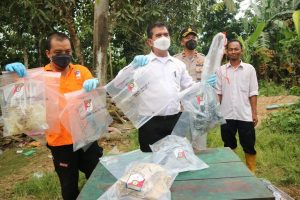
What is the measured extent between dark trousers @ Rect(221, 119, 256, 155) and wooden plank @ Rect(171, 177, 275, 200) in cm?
165

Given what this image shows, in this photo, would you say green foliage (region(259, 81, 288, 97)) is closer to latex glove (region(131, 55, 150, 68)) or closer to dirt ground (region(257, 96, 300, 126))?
dirt ground (region(257, 96, 300, 126))

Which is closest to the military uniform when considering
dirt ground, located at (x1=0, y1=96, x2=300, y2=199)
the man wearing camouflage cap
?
the man wearing camouflage cap

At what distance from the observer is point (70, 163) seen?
2475 mm

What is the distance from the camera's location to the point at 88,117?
2.35 meters

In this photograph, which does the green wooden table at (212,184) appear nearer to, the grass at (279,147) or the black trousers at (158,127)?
the black trousers at (158,127)

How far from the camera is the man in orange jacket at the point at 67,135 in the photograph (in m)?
2.38

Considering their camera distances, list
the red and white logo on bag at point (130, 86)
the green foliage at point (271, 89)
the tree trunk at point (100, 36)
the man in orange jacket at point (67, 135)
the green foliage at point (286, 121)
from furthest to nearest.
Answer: the green foliage at point (271, 89) → the green foliage at point (286, 121) → the tree trunk at point (100, 36) → the red and white logo on bag at point (130, 86) → the man in orange jacket at point (67, 135)

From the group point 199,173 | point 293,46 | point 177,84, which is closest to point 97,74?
point 177,84

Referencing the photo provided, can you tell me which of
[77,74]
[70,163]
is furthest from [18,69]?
[70,163]

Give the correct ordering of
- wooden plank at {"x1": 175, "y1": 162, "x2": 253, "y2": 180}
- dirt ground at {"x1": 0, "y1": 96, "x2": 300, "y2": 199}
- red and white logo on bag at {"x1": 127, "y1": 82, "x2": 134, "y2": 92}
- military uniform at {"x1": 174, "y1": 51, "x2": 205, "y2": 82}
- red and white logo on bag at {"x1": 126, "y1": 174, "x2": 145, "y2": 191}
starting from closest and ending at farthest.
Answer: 1. red and white logo on bag at {"x1": 126, "y1": 174, "x2": 145, "y2": 191}
2. wooden plank at {"x1": 175, "y1": 162, "x2": 253, "y2": 180}
3. red and white logo on bag at {"x1": 127, "y1": 82, "x2": 134, "y2": 92}
4. military uniform at {"x1": 174, "y1": 51, "x2": 205, "y2": 82}
5. dirt ground at {"x1": 0, "y1": 96, "x2": 300, "y2": 199}

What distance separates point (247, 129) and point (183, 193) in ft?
6.14

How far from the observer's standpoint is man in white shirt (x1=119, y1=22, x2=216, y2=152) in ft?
8.71

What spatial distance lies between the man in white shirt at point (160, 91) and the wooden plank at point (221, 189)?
0.89 meters

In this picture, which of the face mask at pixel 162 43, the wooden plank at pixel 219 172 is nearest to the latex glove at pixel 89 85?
the face mask at pixel 162 43
